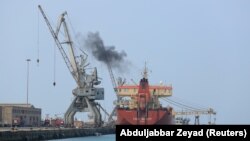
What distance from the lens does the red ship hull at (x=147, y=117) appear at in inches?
4392

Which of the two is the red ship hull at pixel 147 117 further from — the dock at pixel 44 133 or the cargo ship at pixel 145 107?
the dock at pixel 44 133

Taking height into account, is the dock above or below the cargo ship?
below

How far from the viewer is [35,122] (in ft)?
518

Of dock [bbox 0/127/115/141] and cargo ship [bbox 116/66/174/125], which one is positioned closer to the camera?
dock [bbox 0/127/115/141]

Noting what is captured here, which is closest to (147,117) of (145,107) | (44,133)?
(145,107)

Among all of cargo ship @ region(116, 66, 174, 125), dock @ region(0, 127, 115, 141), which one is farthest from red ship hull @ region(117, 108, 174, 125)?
dock @ region(0, 127, 115, 141)

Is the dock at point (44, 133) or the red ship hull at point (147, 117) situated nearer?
the dock at point (44, 133)

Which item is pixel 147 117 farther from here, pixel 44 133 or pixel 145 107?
pixel 44 133

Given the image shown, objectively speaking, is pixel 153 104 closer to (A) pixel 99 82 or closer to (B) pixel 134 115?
(B) pixel 134 115

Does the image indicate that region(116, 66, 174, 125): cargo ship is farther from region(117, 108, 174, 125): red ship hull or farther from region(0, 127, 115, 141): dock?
region(0, 127, 115, 141): dock

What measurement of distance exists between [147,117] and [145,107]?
2012 millimetres

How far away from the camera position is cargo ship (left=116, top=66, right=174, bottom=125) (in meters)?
112

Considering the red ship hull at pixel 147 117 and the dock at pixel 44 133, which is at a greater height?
the red ship hull at pixel 147 117

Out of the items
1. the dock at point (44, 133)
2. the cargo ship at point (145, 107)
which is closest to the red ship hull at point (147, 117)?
the cargo ship at point (145, 107)
